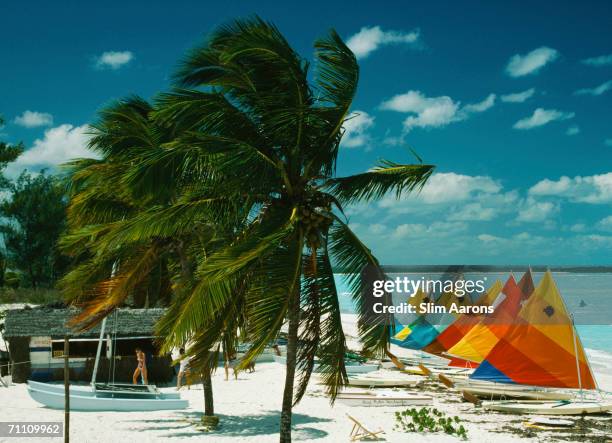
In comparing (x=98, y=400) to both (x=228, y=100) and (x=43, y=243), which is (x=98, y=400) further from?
(x=43, y=243)

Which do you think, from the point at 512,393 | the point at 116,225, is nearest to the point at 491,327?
the point at 512,393

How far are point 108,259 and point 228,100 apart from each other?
17.5ft

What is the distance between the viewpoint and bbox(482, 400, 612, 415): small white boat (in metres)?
18.7

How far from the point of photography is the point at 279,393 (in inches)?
902

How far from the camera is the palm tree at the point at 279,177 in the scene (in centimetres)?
988

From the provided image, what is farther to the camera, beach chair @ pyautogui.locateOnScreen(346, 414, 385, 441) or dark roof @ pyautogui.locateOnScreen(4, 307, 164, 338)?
dark roof @ pyautogui.locateOnScreen(4, 307, 164, 338)

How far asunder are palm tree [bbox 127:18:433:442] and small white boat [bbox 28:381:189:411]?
871 centimetres

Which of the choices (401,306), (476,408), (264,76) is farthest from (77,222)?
(476,408)

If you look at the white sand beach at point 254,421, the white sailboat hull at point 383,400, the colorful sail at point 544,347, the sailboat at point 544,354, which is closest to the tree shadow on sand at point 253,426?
the white sand beach at point 254,421

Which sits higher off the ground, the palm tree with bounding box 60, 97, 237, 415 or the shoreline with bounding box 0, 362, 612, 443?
the palm tree with bounding box 60, 97, 237, 415

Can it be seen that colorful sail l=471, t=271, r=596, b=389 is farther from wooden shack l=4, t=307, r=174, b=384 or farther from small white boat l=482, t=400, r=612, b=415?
wooden shack l=4, t=307, r=174, b=384

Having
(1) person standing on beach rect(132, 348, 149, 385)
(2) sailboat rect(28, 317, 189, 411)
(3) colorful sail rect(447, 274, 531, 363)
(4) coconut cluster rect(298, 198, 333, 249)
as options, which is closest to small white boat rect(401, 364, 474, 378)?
(3) colorful sail rect(447, 274, 531, 363)

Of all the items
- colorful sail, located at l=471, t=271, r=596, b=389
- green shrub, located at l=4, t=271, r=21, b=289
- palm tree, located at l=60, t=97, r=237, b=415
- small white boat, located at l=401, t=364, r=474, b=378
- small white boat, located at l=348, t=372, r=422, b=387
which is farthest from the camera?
green shrub, located at l=4, t=271, r=21, b=289

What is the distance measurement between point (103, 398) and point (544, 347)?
13450 mm
